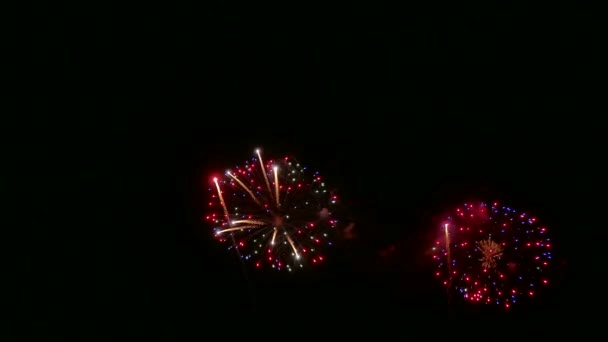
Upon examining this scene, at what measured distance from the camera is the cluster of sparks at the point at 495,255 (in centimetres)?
787

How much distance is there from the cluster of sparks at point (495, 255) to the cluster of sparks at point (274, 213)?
2.57 metres

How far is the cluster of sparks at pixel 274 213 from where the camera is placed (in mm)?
8211

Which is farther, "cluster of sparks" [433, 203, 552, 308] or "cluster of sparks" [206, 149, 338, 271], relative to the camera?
"cluster of sparks" [206, 149, 338, 271]

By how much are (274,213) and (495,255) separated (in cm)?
420

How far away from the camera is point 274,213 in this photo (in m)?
8.20

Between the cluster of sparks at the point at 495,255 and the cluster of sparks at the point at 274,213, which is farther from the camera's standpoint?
the cluster of sparks at the point at 274,213

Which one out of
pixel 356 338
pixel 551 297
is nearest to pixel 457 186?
pixel 551 297

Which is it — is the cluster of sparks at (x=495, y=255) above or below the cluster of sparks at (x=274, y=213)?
below

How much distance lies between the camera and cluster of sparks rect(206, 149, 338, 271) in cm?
821

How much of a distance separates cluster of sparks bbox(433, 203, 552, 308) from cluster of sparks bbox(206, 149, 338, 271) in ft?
8.44

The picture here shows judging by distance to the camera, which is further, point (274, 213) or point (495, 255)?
point (274, 213)

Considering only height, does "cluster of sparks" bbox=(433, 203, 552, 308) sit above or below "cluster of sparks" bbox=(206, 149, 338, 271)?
below

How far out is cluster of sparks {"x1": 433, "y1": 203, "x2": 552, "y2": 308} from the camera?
7867 millimetres

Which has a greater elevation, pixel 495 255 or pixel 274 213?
pixel 274 213
